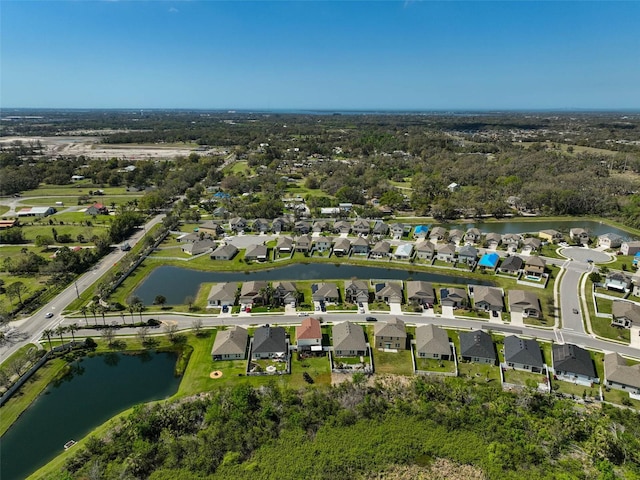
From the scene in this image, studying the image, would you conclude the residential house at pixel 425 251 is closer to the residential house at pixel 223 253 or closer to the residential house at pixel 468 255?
the residential house at pixel 468 255

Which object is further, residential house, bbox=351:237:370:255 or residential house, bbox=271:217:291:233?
residential house, bbox=271:217:291:233

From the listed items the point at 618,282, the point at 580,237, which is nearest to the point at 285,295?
the point at 618,282

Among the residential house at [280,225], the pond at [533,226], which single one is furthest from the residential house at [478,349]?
the pond at [533,226]

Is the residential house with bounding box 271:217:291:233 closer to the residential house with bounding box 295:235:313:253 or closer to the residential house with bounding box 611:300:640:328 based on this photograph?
the residential house with bounding box 295:235:313:253

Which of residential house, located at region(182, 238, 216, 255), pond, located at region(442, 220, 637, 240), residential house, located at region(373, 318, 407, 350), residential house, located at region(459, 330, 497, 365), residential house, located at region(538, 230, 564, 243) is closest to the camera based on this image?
residential house, located at region(459, 330, 497, 365)

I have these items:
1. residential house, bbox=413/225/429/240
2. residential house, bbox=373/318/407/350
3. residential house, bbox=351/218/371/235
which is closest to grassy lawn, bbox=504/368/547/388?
residential house, bbox=373/318/407/350

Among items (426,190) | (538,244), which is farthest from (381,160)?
(538,244)

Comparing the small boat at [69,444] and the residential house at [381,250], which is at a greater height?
the residential house at [381,250]
